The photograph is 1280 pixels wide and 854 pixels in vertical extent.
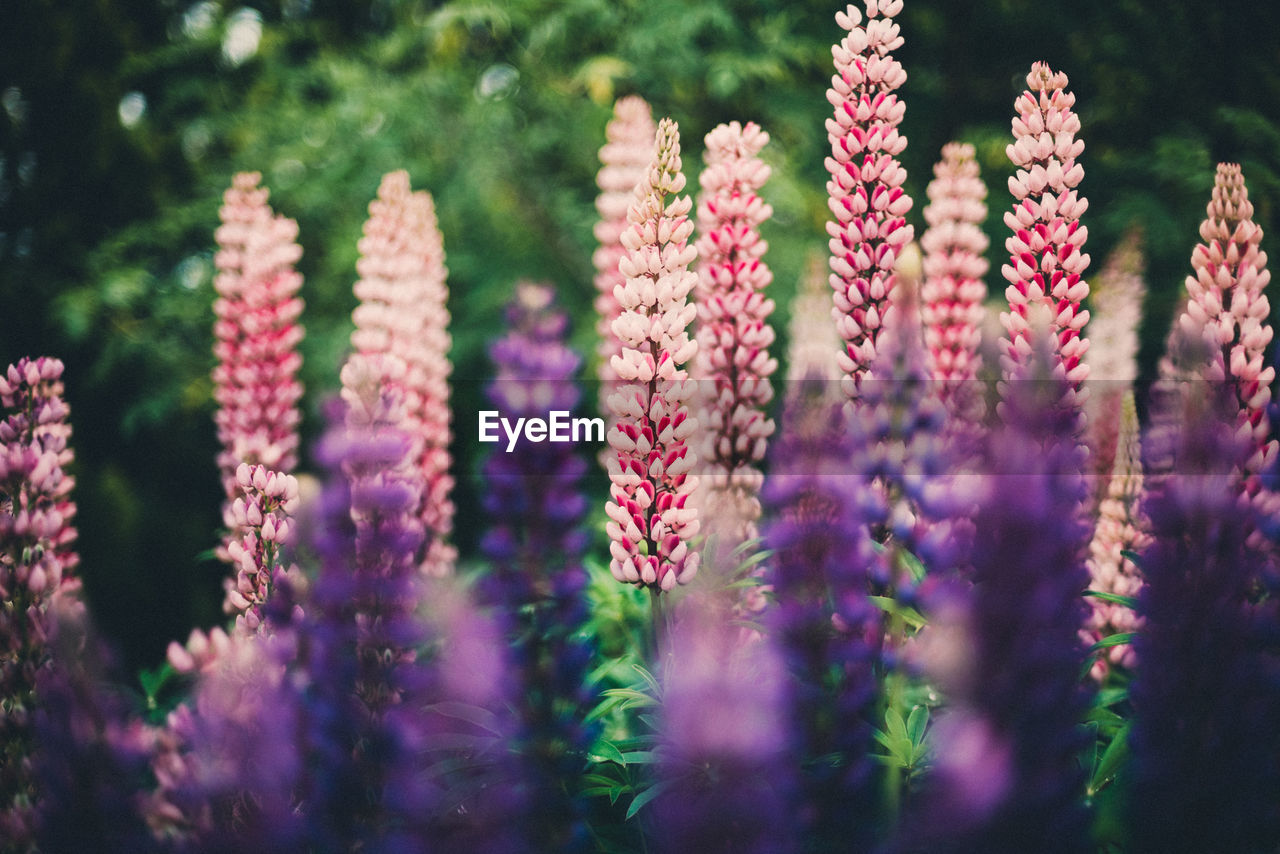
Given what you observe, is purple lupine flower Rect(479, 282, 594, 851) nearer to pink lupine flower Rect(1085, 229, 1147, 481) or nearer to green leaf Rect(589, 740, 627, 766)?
green leaf Rect(589, 740, 627, 766)

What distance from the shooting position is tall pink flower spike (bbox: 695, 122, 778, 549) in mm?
1835

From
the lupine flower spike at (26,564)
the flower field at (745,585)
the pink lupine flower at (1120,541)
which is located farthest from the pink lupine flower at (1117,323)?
the lupine flower spike at (26,564)

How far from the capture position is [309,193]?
4.99 m

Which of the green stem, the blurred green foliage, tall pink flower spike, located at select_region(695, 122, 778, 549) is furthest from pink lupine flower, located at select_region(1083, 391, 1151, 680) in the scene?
the blurred green foliage

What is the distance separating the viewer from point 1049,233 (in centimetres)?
163

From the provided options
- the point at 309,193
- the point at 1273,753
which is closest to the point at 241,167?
the point at 309,193

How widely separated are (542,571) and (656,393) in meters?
0.41

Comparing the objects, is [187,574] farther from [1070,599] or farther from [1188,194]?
[1188,194]

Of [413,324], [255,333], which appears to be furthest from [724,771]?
[255,333]

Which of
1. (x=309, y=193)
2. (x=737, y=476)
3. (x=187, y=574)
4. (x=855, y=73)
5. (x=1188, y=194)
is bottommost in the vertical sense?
(x=187, y=574)

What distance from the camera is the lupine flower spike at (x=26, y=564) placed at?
1.35 m

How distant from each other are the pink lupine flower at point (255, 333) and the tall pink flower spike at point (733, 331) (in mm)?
1293

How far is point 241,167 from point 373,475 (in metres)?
4.57

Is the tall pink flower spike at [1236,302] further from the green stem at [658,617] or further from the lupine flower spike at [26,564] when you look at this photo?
the lupine flower spike at [26,564]
